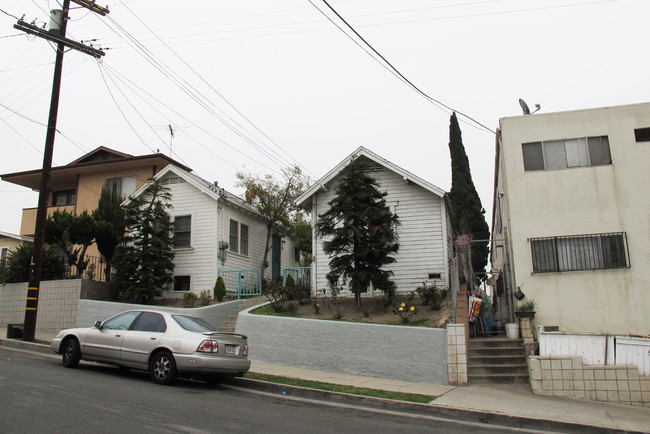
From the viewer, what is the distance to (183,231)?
67.7 feet

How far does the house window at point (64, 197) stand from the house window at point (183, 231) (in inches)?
390

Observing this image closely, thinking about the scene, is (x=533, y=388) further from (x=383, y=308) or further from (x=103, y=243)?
(x=103, y=243)

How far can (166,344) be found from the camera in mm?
9562

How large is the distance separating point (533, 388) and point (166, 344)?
751cm

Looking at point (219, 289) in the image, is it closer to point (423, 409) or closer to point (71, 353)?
point (71, 353)

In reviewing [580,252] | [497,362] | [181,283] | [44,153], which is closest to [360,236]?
[497,362]

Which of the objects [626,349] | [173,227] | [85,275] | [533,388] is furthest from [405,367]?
[85,275]

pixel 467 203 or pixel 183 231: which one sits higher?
pixel 467 203

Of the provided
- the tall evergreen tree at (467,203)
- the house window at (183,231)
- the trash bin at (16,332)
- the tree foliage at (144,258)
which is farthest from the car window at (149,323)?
the tall evergreen tree at (467,203)

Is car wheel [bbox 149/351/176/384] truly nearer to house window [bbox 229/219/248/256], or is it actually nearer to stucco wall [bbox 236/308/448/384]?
stucco wall [bbox 236/308/448/384]

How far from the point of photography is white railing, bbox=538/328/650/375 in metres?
10.1

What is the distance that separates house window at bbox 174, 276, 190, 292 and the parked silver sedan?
916 cm

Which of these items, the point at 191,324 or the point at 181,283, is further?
the point at 181,283

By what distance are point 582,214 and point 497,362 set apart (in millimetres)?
4698
